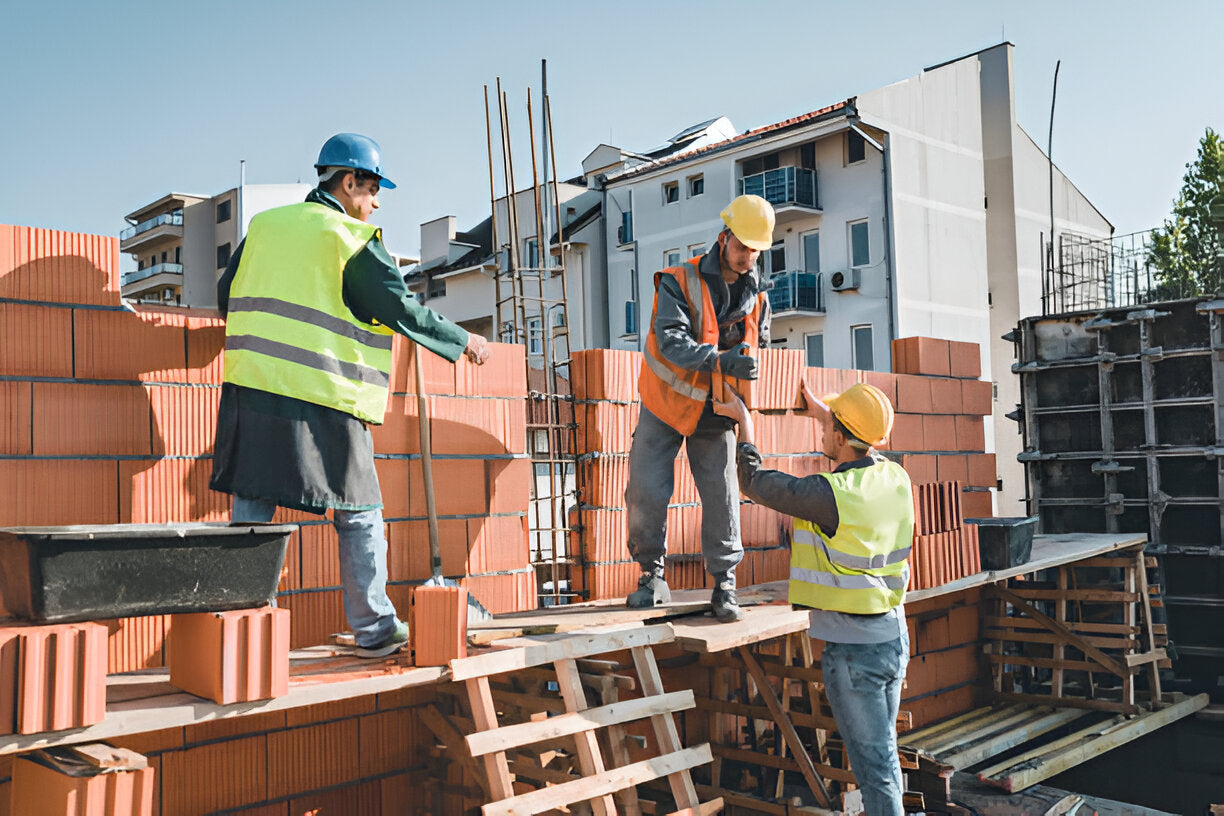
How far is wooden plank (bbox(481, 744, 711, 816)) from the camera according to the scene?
352 centimetres

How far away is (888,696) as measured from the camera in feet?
13.9

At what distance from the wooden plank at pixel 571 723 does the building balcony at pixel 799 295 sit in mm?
21999

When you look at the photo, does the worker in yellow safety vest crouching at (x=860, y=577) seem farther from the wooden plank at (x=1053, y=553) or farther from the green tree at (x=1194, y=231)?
the green tree at (x=1194, y=231)

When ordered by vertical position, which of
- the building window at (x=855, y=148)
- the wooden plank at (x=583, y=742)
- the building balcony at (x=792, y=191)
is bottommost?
the wooden plank at (x=583, y=742)

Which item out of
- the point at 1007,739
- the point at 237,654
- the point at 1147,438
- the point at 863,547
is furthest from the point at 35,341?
the point at 1147,438

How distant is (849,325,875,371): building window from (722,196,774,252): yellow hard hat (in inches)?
831

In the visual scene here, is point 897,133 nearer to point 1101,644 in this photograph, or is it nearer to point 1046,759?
point 1101,644

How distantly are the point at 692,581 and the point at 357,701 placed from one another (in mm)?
2395

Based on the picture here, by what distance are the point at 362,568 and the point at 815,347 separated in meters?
23.6

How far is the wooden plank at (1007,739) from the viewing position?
277 inches

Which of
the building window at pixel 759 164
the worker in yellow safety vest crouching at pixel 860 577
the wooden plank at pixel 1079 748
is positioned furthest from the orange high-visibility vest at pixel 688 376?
the building window at pixel 759 164

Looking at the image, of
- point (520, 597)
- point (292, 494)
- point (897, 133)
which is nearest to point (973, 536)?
point (520, 597)

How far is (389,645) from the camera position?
12.8ft

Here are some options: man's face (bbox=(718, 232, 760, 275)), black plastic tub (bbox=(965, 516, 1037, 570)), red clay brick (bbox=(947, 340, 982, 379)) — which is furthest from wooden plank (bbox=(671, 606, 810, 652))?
red clay brick (bbox=(947, 340, 982, 379))
